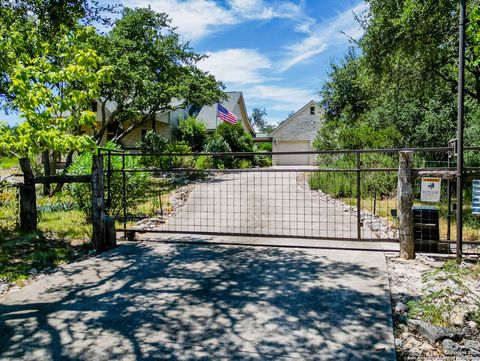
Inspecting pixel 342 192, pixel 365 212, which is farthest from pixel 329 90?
pixel 365 212

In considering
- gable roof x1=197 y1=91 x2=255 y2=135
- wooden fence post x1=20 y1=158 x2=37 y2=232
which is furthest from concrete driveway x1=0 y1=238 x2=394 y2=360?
gable roof x1=197 y1=91 x2=255 y2=135

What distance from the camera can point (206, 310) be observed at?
373 cm

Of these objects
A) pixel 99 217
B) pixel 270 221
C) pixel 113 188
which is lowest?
pixel 270 221

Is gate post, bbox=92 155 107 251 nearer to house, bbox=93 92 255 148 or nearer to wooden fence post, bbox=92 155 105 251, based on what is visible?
wooden fence post, bbox=92 155 105 251

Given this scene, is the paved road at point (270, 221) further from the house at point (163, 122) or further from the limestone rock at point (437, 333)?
the house at point (163, 122)

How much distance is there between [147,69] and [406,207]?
13434 millimetres

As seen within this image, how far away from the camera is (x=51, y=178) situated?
668cm

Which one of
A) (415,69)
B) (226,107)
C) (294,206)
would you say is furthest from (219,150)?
(415,69)

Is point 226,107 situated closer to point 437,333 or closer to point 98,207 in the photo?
point 98,207

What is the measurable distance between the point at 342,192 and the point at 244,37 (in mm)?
8699

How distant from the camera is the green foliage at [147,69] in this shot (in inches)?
606

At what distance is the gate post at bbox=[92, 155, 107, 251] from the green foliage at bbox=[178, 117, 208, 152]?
19.4 meters

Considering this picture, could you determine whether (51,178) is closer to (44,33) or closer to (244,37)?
(44,33)

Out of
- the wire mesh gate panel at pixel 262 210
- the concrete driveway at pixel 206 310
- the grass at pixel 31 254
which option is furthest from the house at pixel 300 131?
the concrete driveway at pixel 206 310
